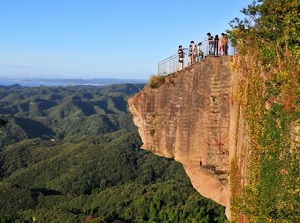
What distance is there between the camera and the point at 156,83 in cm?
2178

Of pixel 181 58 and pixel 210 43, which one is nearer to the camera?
pixel 210 43

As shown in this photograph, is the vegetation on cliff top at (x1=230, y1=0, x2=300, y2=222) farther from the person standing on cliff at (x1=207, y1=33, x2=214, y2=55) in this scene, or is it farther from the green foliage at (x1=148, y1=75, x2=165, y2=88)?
the green foliage at (x1=148, y1=75, x2=165, y2=88)

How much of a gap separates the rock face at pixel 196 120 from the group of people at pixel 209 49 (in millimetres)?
792

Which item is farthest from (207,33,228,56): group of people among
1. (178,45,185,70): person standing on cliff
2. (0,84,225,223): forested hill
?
(0,84,225,223): forested hill

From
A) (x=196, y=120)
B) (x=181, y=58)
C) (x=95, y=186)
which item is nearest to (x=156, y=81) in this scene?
(x=181, y=58)

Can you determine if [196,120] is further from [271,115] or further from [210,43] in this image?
[271,115]

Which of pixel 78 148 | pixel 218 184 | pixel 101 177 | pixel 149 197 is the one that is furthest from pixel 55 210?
pixel 218 184

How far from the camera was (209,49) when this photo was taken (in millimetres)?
21031

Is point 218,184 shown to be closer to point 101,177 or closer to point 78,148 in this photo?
point 101,177

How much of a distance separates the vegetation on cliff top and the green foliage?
17.4 ft

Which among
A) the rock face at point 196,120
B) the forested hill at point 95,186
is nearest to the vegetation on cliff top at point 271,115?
the rock face at point 196,120

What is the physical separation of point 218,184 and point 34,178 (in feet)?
426

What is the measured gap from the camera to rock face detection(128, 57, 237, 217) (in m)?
20.1

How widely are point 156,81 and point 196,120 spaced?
10.2 ft
